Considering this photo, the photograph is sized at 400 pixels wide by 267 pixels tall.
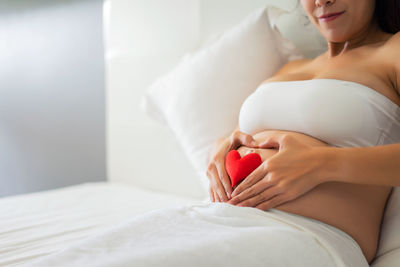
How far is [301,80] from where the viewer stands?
101cm

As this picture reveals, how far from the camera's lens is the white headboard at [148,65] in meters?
1.63

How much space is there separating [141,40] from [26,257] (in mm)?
1251

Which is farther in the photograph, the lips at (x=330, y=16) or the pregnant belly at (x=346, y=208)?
the lips at (x=330, y=16)

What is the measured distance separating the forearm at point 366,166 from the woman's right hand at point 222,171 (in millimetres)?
224

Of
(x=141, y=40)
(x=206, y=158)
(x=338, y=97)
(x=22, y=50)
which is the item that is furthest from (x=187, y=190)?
(x=22, y=50)

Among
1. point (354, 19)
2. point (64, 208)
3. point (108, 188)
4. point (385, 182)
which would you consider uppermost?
point (354, 19)

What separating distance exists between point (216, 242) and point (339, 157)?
12.0 inches

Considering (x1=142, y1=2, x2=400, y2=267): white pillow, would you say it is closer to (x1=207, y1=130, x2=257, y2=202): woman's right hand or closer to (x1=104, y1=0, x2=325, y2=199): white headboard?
(x1=104, y1=0, x2=325, y2=199): white headboard

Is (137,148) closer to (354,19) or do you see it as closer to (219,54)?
(219,54)

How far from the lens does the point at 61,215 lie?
1239 millimetres

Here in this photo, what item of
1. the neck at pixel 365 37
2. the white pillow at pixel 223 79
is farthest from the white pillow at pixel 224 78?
the neck at pixel 365 37

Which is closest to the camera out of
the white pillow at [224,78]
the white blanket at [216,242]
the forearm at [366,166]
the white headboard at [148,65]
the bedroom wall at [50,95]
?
the white blanket at [216,242]

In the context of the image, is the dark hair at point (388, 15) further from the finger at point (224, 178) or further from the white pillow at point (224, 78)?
the finger at point (224, 178)

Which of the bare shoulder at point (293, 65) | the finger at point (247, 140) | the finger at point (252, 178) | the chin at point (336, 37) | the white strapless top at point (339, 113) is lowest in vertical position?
the finger at point (252, 178)
